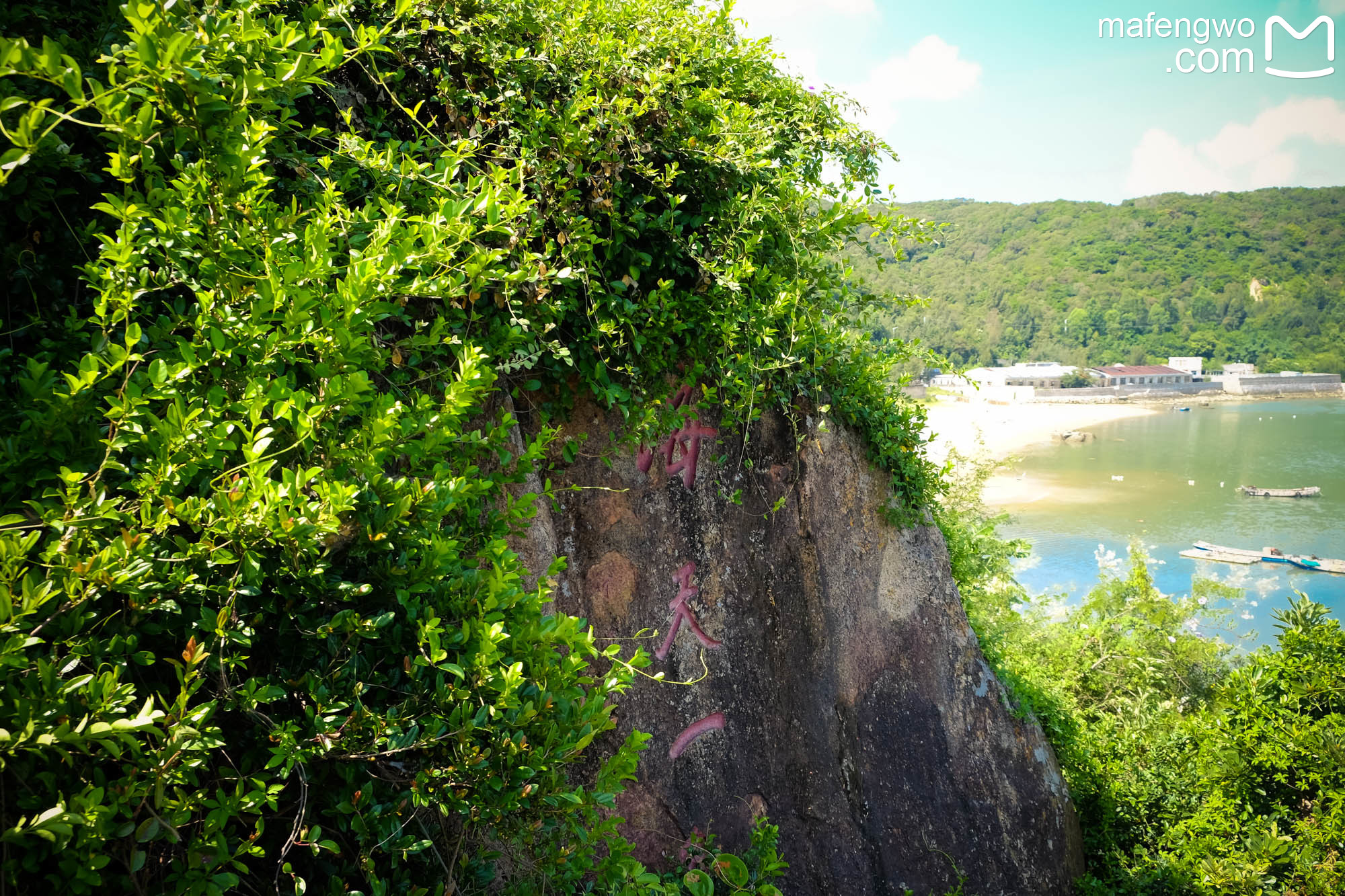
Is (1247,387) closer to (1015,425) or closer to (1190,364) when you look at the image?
(1190,364)

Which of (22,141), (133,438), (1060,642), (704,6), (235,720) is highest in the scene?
(704,6)

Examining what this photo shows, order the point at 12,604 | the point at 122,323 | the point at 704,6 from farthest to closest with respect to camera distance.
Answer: the point at 704,6, the point at 122,323, the point at 12,604

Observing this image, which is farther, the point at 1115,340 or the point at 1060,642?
the point at 1115,340

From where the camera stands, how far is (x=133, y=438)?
1.21 m

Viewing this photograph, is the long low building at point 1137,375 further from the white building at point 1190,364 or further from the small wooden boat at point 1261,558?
the small wooden boat at point 1261,558

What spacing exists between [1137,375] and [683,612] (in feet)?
221

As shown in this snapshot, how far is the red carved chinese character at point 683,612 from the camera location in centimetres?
350

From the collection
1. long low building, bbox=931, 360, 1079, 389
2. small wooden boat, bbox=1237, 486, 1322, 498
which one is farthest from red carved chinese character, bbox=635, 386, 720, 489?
long low building, bbox=931, 360, 1079, 389

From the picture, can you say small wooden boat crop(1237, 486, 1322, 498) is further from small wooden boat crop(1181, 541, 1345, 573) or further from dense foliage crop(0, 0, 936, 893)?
dense foliage crop(0, 0, 936, 893)

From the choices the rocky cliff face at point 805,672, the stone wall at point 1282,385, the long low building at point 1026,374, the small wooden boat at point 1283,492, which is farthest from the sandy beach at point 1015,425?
the rocky cliff face at point 805,672

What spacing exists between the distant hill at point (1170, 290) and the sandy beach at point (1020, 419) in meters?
6.60

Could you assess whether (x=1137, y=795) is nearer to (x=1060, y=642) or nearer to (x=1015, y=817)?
(x=1015, y=817)

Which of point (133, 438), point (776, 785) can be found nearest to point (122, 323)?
point (133, 438)

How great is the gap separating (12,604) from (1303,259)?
8335cm
